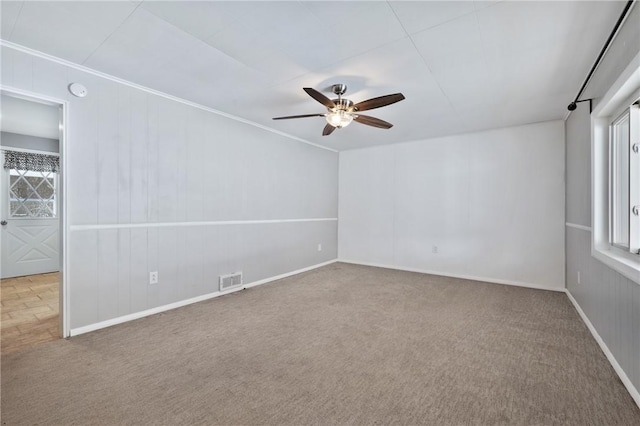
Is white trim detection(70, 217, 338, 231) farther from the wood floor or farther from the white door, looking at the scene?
the white door

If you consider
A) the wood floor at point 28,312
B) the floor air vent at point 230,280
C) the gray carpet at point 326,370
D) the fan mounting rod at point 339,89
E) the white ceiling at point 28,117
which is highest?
the white ceiling at point 28,117

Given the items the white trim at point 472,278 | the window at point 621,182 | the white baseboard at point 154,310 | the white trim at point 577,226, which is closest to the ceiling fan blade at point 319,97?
the window at point 621,182

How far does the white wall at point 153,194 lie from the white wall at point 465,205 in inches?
76.1

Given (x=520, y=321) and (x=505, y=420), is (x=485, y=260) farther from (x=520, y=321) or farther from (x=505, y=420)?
(x=505, y=420)

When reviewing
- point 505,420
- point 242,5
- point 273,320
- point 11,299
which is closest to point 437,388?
point 505,420

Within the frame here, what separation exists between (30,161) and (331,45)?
6121 mm

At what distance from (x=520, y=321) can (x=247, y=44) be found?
368cm

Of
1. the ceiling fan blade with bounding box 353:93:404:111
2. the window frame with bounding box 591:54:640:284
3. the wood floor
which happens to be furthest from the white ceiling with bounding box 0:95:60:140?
the window frame with bounding box 591:54:640:284

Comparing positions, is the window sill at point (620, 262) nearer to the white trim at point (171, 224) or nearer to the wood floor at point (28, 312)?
the white trim at point (171, 224)

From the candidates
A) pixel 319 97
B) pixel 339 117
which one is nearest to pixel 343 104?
pixel 339 117

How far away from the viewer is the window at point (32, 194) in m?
4.88

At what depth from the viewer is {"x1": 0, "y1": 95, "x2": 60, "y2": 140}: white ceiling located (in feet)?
11.5

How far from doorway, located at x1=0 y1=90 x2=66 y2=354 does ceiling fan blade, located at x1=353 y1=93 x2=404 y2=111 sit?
14.0 feet

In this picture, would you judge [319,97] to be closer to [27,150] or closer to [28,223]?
[27,150]
